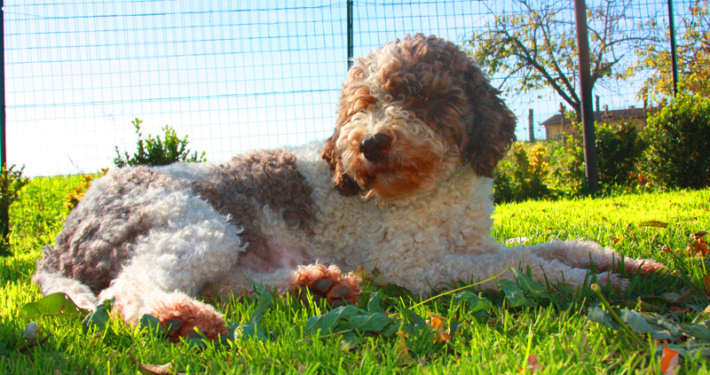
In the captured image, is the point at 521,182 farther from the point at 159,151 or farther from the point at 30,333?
the point at 30,333

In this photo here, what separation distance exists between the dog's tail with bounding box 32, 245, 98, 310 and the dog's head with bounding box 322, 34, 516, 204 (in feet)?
4.72

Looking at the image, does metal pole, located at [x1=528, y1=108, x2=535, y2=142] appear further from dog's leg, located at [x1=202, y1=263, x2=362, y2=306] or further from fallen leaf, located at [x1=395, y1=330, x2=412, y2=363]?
fallen leaf, located at [x1=395, y1=330, x2=412, y2=363]

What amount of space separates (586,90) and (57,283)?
8252mm

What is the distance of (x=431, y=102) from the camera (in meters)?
2.82

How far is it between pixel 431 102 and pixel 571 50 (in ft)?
45.6

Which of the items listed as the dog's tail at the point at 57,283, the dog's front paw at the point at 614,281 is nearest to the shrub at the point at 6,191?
the dog's tail at the point at 57,283

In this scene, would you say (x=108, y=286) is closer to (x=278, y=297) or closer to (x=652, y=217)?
(x=278, y=297)

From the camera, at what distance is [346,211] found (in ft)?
10.5

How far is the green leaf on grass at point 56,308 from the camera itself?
235 cm

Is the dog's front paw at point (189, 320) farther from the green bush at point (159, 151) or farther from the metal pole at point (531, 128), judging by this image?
the metal pole at point (531, 128)

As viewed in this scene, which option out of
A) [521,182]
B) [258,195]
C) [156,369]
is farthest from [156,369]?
[521,182]

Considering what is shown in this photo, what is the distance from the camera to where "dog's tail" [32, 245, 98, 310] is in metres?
2.50

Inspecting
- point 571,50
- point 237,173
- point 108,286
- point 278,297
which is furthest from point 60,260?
point 571,50

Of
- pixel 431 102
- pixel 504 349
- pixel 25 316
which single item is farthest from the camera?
pixel 431 102
